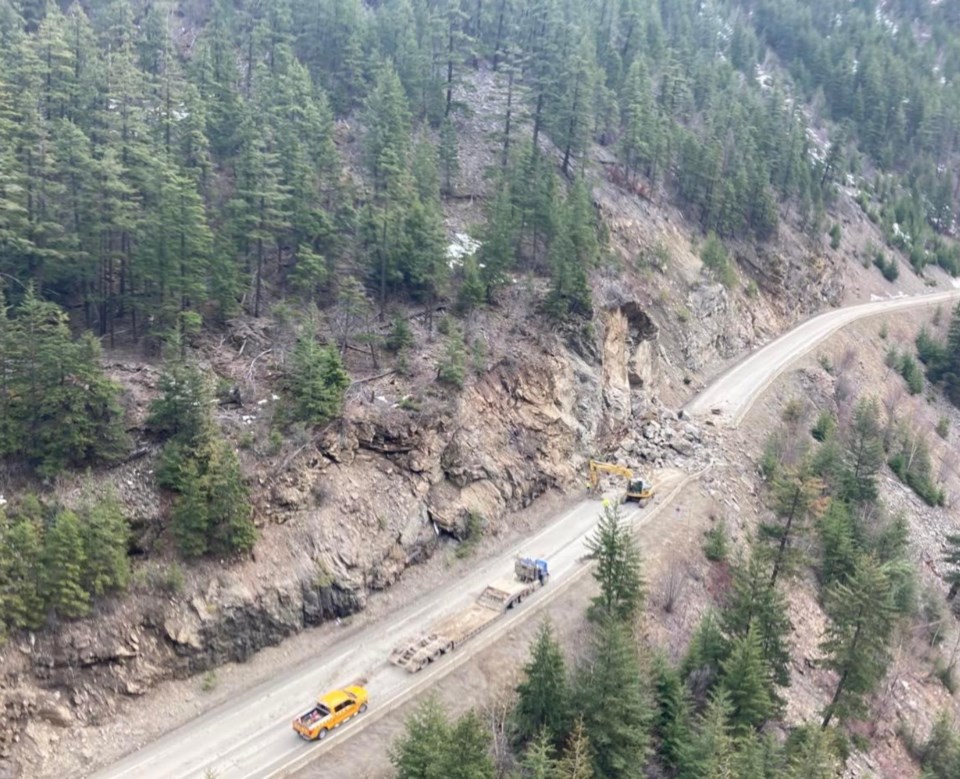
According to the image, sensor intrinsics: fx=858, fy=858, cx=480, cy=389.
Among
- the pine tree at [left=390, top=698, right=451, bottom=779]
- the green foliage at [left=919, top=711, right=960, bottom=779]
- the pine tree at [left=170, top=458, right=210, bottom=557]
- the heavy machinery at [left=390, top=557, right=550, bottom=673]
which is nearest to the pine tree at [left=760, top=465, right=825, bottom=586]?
the green foliage at [left=919, top=711, right=960, bottom=779]

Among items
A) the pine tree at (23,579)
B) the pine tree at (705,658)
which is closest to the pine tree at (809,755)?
the pine tree at (705,658)

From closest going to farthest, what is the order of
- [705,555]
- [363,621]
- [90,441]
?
[90,441], [363,621], [705,555]

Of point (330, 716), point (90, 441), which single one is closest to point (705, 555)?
point (330, 716)

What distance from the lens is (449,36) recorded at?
3091 inches

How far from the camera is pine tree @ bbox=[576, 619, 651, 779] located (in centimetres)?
2841

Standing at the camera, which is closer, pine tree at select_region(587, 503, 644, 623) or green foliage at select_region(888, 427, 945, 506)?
pine tree at select_region(587, 503, 644, 623)

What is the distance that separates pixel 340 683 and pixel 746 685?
606 inches

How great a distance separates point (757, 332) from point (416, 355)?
4231 cm

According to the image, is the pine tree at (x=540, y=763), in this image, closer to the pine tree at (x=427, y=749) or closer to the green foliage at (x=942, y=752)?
the pine tree at (x=427, y=749)

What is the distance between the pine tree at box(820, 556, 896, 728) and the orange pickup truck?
19.2 m

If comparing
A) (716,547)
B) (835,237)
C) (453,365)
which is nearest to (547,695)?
(716,547)

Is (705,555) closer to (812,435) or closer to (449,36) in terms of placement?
(812,435)

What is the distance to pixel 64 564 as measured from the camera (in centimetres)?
2944

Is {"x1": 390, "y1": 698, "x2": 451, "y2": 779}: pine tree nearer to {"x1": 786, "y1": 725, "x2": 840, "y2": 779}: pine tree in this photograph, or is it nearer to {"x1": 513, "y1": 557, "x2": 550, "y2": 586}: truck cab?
{"x1": 786, "y1": 725, "x2": 840, "y2": 779}: pine tree
